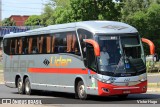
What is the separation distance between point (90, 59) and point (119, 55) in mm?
1267

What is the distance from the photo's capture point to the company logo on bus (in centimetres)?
2210

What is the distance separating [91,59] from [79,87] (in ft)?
5.59

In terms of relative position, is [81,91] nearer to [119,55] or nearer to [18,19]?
[119,55]

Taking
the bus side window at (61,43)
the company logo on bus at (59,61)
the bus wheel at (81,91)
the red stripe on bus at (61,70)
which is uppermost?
the bus side window at (61,43)

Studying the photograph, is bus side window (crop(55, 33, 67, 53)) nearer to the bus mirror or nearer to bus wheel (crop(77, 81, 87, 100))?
bus wheel (crop(77, 81, 87, 100))

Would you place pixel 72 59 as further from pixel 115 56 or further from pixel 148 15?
pixel 148 15

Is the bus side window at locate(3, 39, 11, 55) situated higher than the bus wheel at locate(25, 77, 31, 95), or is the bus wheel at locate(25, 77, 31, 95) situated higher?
the bus side window at locate(3, 39, 11, 55)

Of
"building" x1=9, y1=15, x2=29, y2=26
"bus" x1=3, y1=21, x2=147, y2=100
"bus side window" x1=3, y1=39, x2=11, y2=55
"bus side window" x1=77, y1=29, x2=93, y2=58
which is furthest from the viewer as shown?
"building" x1=9, y1=15, x2=29, y2=26

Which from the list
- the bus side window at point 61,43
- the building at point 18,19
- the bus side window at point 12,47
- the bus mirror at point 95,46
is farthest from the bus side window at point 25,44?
the building at point 18,19

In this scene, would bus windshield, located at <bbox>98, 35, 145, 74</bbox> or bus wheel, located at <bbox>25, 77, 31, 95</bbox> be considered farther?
bus wheel, located at <bbox>25, 77, 31, 95</bbox>

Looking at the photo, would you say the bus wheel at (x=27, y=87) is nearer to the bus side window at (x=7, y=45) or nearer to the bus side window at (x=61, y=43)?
the bus side window at (x=7, y=45)

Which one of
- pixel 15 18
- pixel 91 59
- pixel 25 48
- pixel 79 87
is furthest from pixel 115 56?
pixel 15 18

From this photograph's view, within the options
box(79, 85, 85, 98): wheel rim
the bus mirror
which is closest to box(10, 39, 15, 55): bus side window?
box(79, 85, 85, 98): wheel rim

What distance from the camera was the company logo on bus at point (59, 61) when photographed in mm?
22098
